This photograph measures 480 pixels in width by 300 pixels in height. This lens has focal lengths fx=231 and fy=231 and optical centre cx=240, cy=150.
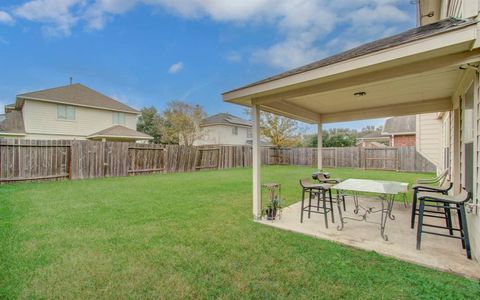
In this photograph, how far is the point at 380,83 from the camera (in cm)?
333

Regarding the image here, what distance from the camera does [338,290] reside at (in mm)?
2119

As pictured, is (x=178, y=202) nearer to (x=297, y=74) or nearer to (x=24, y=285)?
(x=24, y=285)

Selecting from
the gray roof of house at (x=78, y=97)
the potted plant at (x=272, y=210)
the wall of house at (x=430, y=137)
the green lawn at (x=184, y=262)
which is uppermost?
the gray roof of house at (x=78, y=97)

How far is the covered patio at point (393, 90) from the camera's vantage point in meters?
2.41

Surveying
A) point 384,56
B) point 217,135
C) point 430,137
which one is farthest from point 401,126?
point 384,56

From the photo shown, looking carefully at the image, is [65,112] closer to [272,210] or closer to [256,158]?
[256,158]

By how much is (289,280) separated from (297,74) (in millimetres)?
2668

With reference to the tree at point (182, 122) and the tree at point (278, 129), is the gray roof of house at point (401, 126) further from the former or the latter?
the tree at point (182, 122)

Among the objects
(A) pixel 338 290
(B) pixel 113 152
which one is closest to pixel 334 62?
(A) pixel 338 290

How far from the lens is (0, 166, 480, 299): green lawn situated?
6.95 feet

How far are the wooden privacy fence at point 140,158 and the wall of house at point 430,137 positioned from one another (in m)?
6.08

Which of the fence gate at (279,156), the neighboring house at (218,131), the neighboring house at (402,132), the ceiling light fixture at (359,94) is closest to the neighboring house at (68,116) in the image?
the neighboring house at (218,131)

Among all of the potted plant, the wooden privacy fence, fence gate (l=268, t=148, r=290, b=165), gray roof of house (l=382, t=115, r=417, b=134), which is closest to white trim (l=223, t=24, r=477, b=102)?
the potted plant

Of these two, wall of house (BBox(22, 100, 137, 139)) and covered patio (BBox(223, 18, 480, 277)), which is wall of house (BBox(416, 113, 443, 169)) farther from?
wall of house (BBox(22, 100, 137, 139))
